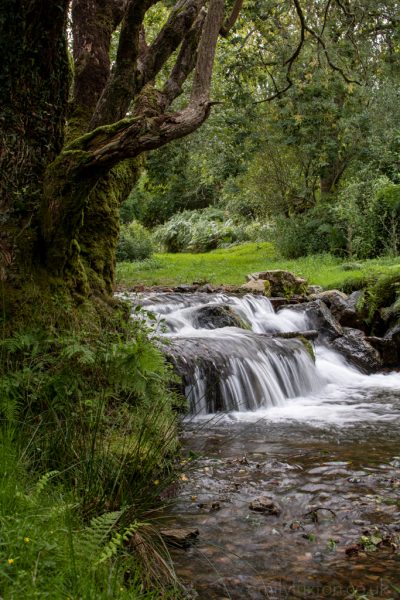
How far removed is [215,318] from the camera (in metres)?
10.9

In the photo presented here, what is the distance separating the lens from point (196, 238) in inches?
1318

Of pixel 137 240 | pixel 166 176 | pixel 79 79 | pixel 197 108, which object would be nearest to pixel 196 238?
pixel 137 240

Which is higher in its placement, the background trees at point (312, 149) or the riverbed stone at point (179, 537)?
the background trees at point (312, 149)

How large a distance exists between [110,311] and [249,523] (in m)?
2.67

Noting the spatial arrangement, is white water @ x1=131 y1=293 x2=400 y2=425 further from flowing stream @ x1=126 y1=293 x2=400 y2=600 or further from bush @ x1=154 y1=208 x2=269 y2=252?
bush @ x1=154 y1=208 x2=269 y2=252

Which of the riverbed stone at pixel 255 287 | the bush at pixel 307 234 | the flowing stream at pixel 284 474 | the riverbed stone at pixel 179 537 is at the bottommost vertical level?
the flowing stream at pixel 284 474

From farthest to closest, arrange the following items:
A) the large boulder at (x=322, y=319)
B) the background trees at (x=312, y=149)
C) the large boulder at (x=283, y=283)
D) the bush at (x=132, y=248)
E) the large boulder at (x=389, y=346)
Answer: the bush at (x=132, y=248)
the background trees at (x=312, y=149)
the large boulder at (x=283, y=283)
the large boulder at (x=322, y=319)
the large boulder at (x=389, y=346)

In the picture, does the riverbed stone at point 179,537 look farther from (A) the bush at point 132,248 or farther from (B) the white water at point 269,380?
(A) the bush at point 132,248

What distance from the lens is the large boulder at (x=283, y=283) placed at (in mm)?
14695

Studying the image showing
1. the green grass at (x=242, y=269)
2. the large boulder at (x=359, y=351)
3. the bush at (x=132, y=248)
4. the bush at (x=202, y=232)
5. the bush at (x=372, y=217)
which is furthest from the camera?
the bush at (x=202, y=232)

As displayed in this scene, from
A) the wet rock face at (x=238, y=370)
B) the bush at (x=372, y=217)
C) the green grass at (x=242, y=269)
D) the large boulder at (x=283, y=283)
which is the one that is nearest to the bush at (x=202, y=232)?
the green grass at (x=242, y=269)

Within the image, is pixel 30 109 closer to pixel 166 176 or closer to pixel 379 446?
pixel 379 446

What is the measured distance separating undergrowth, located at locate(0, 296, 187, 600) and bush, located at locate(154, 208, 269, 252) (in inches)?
987

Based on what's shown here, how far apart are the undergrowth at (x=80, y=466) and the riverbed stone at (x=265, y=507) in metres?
0.70
